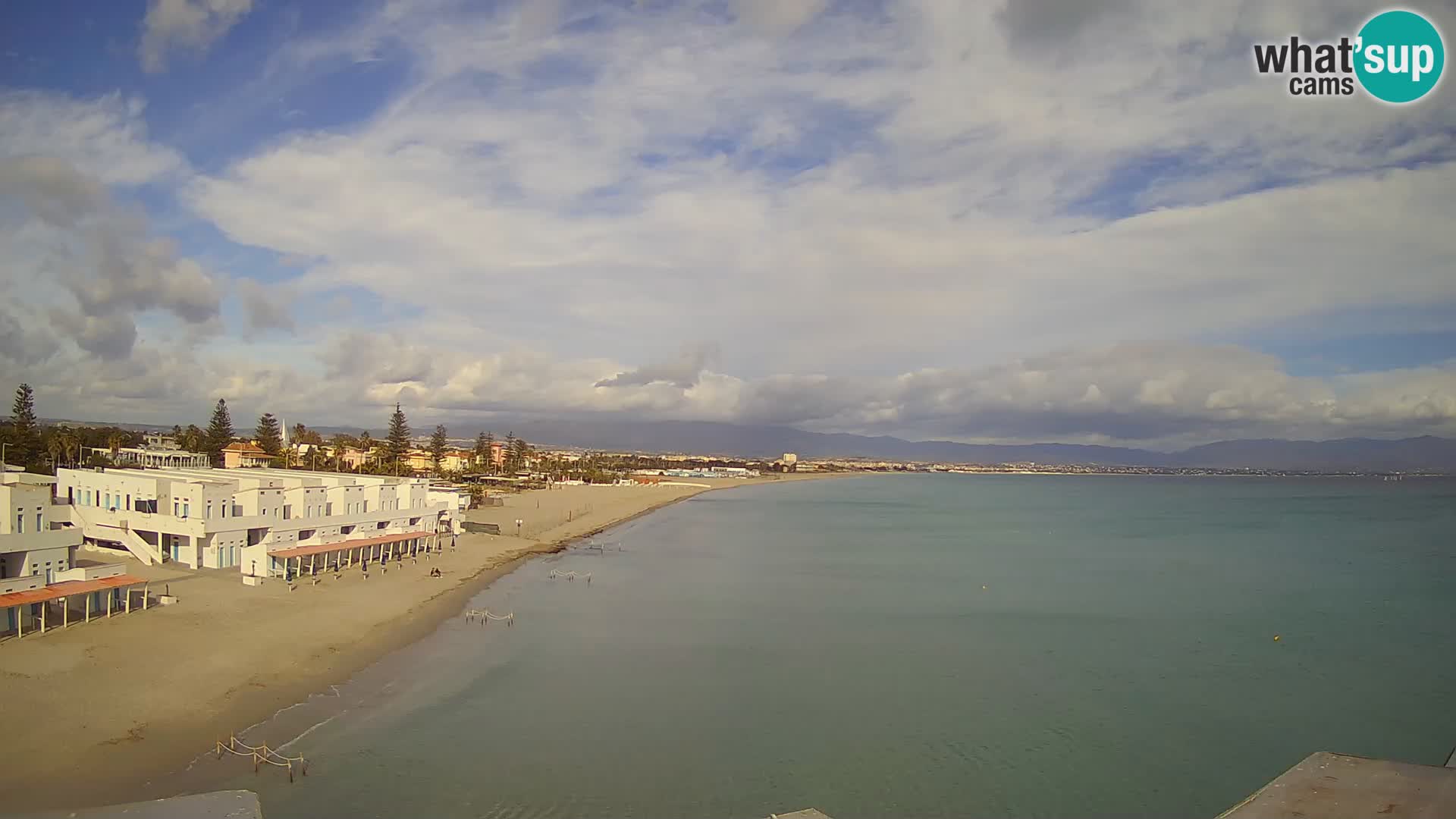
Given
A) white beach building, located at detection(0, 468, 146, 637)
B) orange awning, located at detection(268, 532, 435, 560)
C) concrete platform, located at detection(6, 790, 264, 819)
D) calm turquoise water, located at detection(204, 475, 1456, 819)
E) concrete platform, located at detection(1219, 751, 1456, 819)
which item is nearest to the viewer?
concrete platform, located at detection(6, 790, 264, 819)

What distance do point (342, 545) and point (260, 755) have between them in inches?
769

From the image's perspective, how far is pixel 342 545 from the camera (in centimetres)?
3241

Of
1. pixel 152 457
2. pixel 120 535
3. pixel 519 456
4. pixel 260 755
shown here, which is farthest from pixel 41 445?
pixel 519 456

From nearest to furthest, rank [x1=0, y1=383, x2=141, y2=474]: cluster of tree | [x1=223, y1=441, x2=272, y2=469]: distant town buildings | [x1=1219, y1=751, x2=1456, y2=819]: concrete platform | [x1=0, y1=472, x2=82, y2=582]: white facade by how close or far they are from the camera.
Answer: [x1=1219, y1=751, x2=1456, y2=819]: concrete platform
[x1=0, y1=472, x2=82, y2=582]: white facade
[x1=0, y1=383, x2=141, y2=474]: cluster of tree
[x1=223, y1=441, x2=272, y2=469]: distant town buildings

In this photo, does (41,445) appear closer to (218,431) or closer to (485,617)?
(218,431)

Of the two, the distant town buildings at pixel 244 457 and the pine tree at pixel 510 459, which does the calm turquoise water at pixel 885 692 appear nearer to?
the distant town buildings at pixel 244 457

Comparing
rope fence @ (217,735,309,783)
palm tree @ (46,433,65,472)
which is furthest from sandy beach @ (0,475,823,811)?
palm tree @ (46,433,65,472)

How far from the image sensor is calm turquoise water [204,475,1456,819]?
14523 millimetres

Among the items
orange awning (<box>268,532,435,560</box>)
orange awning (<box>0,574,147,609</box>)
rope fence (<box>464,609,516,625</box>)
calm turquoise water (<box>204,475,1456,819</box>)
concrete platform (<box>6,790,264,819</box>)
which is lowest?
calm turquoise water (<box>204,475,1456,819</box>)

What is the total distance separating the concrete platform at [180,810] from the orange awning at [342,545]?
717 inches

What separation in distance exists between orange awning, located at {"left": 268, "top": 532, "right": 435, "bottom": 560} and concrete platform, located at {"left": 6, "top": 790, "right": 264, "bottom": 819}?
18221 millimetres

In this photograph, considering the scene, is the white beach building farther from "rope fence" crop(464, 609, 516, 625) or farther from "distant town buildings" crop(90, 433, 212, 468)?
"distant town buildings" crop(90, 433, 212, 468)

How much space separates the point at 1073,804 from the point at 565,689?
36.6 feet

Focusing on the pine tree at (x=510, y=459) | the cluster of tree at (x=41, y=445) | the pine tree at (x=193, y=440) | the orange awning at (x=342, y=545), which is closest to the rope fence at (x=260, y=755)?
the orange awning at (x=342, y=545)
